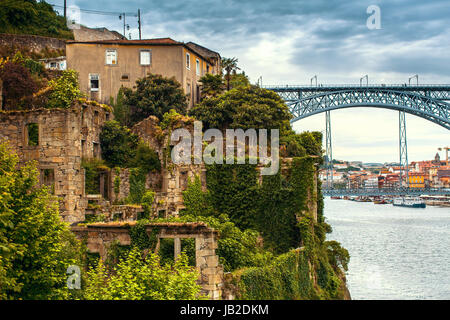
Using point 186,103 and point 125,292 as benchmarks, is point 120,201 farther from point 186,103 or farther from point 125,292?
point 125,292

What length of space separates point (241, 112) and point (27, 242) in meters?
21.9

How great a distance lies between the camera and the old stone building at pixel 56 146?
81.4ft

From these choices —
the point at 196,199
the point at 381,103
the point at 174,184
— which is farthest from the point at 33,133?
the point at 381,103

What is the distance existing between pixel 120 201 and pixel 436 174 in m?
169

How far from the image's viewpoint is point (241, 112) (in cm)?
3409

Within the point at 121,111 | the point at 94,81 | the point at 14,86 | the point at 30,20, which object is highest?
the point at 30,20

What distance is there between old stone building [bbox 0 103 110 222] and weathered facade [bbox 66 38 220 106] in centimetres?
1168

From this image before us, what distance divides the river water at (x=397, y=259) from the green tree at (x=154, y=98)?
19422 mm

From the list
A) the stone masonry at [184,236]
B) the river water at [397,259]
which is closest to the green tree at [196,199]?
the stone masonry at [184,236]

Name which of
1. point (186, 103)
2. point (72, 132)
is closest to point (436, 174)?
point (186, 103)

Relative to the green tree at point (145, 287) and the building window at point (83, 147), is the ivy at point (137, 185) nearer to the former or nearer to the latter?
the building window at point (83, 147)

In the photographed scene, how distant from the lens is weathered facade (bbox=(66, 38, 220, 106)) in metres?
37.5

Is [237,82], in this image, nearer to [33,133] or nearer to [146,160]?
[146,160]

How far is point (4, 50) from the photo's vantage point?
150 feet
